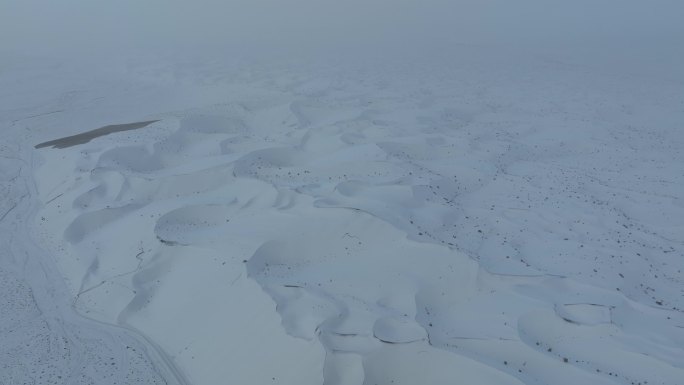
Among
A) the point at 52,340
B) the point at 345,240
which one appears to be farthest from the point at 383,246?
the point at 52,340

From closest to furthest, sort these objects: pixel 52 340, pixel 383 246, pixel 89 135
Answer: pixel 52 340 < pixel 383 246 < pixel 89 135

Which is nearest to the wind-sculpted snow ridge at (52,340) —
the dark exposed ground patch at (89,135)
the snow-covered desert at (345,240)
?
the snow-covered desert at (345,240)

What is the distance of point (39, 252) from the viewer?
8.54m

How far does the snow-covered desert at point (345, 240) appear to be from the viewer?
5.92 metres

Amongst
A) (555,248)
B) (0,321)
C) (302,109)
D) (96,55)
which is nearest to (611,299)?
(555,248)

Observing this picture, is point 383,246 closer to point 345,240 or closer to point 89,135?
point 345,240

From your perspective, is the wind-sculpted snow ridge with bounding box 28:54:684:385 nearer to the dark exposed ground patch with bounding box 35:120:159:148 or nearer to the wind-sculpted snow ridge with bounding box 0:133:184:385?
the wind-sculpted snow ridge with bounding box 0:133:184:385

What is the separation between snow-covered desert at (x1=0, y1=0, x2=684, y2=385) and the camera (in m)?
5.92

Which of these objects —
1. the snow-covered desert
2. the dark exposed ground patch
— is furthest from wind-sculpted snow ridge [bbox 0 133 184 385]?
the dark exposed ground patch

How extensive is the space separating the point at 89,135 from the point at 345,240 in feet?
30.0

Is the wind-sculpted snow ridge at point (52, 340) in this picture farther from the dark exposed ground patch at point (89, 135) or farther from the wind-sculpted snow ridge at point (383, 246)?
the dark exposed ground patch at point (89, 135)

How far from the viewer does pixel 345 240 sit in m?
7.86

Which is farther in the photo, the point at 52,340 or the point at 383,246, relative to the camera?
the point at 383,246

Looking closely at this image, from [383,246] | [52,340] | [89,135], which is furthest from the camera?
[89,135]
